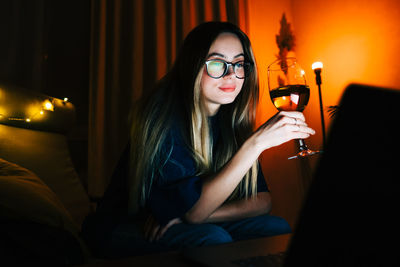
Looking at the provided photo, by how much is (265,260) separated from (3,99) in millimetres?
1261

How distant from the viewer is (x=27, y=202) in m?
0.80

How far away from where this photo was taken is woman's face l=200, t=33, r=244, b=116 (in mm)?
1107

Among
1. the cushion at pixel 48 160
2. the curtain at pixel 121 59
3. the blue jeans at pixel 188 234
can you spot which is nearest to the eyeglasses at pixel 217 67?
the blue jeans at pixel 188 234

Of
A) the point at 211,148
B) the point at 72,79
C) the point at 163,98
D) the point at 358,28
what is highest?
the point at 358,28

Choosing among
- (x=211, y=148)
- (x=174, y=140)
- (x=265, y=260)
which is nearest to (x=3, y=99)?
(x=174, y=140)

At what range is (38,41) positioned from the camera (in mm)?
2059

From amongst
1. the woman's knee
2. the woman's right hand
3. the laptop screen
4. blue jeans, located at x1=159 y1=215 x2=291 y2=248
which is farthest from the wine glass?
the laptop screen

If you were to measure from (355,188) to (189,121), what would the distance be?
876 millimetres

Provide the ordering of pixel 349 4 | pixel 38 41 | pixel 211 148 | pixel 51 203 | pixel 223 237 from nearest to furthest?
pixel 223 237, pixel 51 203, pixel 211 148, pixel 38 41, pixel 349 4

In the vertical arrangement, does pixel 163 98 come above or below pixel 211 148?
above

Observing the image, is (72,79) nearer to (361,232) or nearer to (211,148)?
(211,148)

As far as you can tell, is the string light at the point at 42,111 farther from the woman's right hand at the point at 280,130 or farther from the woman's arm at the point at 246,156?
the woman's right hand at the point at 280,130

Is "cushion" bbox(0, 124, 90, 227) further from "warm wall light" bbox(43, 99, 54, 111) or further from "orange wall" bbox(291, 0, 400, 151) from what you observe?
"orange wall" bbox(291, 0, 400, 151)

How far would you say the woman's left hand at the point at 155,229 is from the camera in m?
0.79
